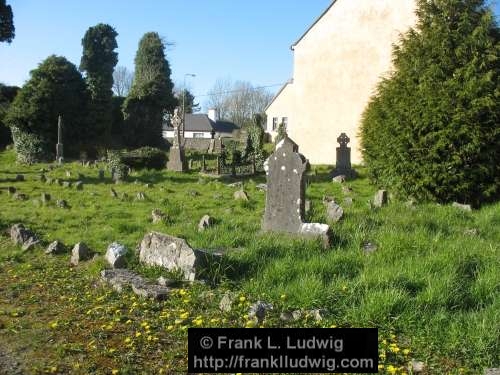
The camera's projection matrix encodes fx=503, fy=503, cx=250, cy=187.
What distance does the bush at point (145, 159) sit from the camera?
21.1 m

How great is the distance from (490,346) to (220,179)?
1506 cm

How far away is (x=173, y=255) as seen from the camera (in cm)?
615

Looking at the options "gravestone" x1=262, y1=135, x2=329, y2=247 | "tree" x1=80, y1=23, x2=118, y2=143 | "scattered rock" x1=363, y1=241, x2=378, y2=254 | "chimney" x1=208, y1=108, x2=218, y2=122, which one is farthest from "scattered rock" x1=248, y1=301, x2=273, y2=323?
"chimney" x1=208, y1=108, x2=218, y2=122

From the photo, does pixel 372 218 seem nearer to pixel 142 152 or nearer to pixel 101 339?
pixel 101 339

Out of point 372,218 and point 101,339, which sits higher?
point 372,218

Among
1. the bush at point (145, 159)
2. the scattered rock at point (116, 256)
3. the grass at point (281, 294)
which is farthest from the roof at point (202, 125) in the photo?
the scattered rock at point (116, 256)

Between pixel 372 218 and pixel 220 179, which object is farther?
pixel 220 179

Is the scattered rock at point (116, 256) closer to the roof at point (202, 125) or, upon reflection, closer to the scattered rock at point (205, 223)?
the scattered rock at point (205, 223)

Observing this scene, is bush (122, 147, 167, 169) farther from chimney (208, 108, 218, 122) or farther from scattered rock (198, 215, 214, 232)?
chimney (208, 108, 218, 122)

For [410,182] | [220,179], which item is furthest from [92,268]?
[220,179]

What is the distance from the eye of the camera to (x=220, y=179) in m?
18.8

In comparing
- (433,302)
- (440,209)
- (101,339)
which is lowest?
(101,339)

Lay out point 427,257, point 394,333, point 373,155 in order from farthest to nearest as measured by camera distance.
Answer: point 373,155 → point 427,257 → point 394,333

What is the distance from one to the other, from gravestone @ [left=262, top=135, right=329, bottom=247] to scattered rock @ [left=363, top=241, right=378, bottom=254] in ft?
3.52
